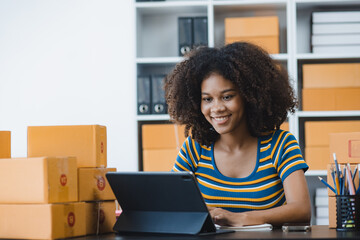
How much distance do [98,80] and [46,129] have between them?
2119 mm

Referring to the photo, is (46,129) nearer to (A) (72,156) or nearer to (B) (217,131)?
(A) (72,156)

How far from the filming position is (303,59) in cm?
319

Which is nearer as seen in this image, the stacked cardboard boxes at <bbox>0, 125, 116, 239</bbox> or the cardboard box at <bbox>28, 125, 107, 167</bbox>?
the stacked cardboard boxes at <bbox>0, 125, 116, 239</bbox>

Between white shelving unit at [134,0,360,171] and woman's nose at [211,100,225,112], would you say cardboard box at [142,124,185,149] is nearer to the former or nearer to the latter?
white shelving unit at [134,0,360,171]

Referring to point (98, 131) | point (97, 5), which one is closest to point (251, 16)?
point (97, 5)

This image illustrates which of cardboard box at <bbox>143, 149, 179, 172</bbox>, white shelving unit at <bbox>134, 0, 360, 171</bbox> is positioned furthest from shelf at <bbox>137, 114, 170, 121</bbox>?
cardboard box at <bbox>143, 149, 179, 172</bbox>

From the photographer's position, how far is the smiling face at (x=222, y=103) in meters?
1.72

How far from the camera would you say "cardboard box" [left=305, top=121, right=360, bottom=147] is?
10.0 feet

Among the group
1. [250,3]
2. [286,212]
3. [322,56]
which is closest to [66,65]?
[250,3]

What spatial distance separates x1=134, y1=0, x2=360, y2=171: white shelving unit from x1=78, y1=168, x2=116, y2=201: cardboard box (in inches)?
66.3

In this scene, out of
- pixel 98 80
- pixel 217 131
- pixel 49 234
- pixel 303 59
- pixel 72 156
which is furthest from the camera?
pixel 98 80

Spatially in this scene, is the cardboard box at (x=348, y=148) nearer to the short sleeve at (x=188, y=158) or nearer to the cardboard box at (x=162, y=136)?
the short sleeve at (x=188, y=158)

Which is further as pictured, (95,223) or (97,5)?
(97,5)

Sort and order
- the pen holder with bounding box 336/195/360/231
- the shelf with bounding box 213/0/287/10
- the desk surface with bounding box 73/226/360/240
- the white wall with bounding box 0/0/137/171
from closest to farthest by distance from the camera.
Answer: the desk surface with bounding box 73/226/360/240 < the pen holder with bounding box 336/195/360/231 < the shelf with bounding box 213/0/287/10 < the white wall with bounding box 0/0/137/171
